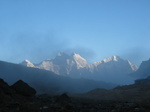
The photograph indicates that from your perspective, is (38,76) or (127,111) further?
(38,76)

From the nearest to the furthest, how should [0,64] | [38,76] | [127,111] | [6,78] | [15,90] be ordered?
[127,111], [15,90], [6,78], [0,64], [38,76]

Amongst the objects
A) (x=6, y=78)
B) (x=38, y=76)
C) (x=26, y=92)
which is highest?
(x=38, y=76)

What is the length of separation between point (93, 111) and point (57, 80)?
13539 centimetres

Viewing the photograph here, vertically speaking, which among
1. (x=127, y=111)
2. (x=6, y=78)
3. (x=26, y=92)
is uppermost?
(x=6, y=78)

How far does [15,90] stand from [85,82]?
140m

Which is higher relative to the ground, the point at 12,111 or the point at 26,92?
the point at 26,92

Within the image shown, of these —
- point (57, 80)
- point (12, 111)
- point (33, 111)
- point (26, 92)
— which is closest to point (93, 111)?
point (33, 111)

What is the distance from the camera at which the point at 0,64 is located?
139875 mm

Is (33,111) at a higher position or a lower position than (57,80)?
lower

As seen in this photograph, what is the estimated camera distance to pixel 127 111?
18016 mm

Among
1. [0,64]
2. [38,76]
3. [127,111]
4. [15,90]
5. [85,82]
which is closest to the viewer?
[127,111]

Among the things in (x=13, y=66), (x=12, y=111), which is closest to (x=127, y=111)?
(x=12, y=111)

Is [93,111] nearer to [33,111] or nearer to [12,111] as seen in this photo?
[33,111]

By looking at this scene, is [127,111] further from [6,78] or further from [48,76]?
[48,76]
